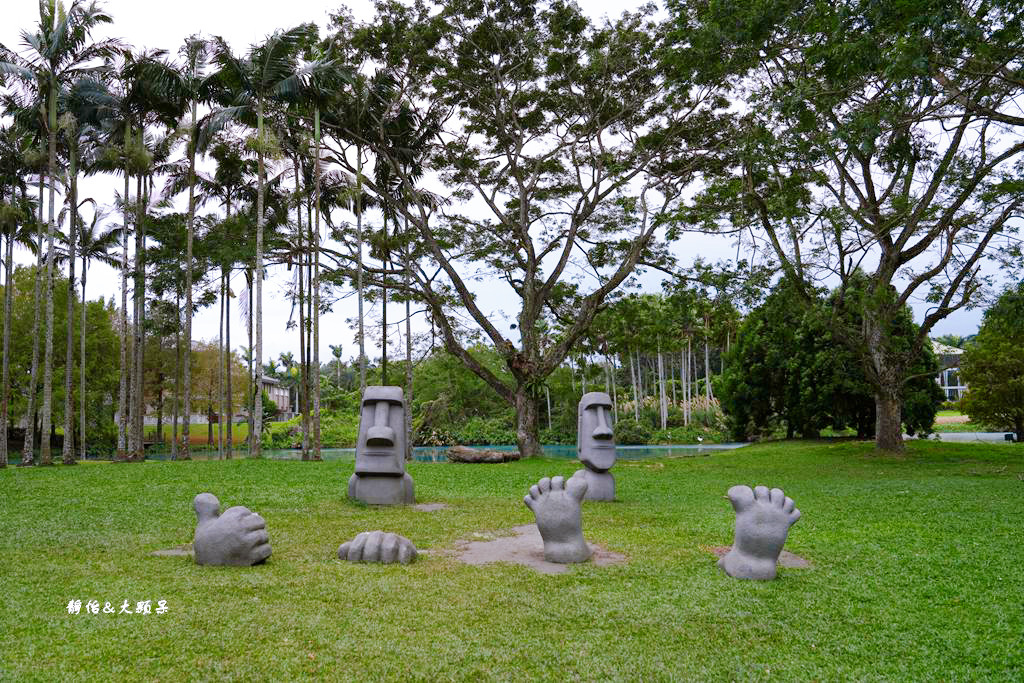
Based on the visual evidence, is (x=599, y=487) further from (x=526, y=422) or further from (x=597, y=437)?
(x=526, y=422)

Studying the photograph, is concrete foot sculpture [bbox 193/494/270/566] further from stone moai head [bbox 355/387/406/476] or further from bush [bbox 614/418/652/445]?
bush [bbox 614/418/652/445]

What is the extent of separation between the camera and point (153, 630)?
3.75 m

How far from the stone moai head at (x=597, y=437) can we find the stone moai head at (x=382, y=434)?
2383mm

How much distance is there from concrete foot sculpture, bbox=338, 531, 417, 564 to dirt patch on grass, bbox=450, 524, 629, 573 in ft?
1.60

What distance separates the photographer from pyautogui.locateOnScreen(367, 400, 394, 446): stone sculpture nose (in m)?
8.23

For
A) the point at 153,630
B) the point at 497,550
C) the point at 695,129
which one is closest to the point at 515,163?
the point at 695,129

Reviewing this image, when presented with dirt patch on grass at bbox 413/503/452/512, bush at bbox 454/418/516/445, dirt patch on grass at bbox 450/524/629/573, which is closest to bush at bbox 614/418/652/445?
bush at bbox 454/418/516/445

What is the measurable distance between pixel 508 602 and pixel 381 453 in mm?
4251

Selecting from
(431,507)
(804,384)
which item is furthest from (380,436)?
(804,384)

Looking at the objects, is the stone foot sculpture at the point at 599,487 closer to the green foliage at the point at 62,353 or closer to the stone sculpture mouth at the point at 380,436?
the stone sculpture mouth at the point at 380,436

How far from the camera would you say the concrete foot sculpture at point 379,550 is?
17.9 feet

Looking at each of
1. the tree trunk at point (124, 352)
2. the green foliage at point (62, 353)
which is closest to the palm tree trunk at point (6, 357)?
the tree trunk at point (124, 352)

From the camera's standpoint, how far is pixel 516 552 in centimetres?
602

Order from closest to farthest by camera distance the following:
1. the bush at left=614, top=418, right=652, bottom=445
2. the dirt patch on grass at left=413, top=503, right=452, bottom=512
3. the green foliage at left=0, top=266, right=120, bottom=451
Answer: the dirt patch on grass at left=413, top=503, right=452, bottom=512, the green foliage at left=0, top=266, right=120, bottom=451, the bush at left=614, top=418, right=652, bottom=445
